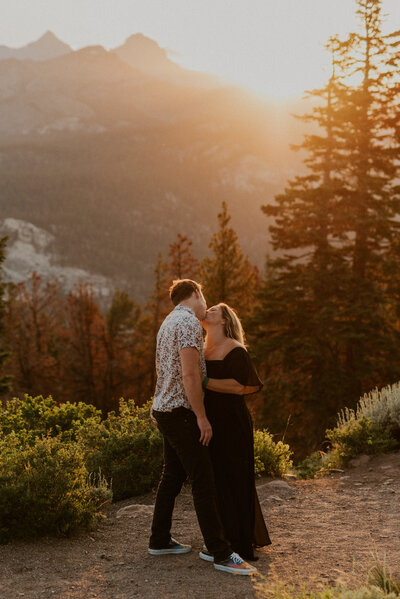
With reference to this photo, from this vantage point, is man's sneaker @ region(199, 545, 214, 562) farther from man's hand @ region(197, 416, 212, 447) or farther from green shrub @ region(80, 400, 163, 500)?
green shrub @ region(80, 400, 163, 500)

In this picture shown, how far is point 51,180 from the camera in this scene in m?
188

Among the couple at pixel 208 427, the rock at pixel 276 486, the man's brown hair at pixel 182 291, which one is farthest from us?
the rock at pixel 276 486

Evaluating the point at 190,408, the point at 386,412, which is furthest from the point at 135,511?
the point at 386,412

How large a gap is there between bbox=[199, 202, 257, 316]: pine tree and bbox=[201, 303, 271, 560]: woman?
866 inches

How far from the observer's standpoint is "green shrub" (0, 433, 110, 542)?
5199 millimetres

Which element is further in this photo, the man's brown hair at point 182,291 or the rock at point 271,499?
the rock at point 271,499

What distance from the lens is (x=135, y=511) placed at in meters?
6.39

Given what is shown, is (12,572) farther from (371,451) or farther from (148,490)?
(371,451)

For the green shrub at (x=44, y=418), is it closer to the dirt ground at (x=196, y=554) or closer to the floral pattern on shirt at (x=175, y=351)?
the dirt ground at (x=196, y=554)

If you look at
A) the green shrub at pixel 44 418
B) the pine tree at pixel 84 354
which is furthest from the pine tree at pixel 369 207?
the pine tree at pixel 84 354

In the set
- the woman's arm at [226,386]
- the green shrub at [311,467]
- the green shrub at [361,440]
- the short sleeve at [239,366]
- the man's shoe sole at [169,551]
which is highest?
the short sleeve at [239,366]

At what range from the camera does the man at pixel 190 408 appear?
13.7 feet

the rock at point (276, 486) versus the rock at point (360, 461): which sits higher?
the rock at point (360, 461)

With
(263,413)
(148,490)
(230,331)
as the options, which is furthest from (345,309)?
(230,331)
